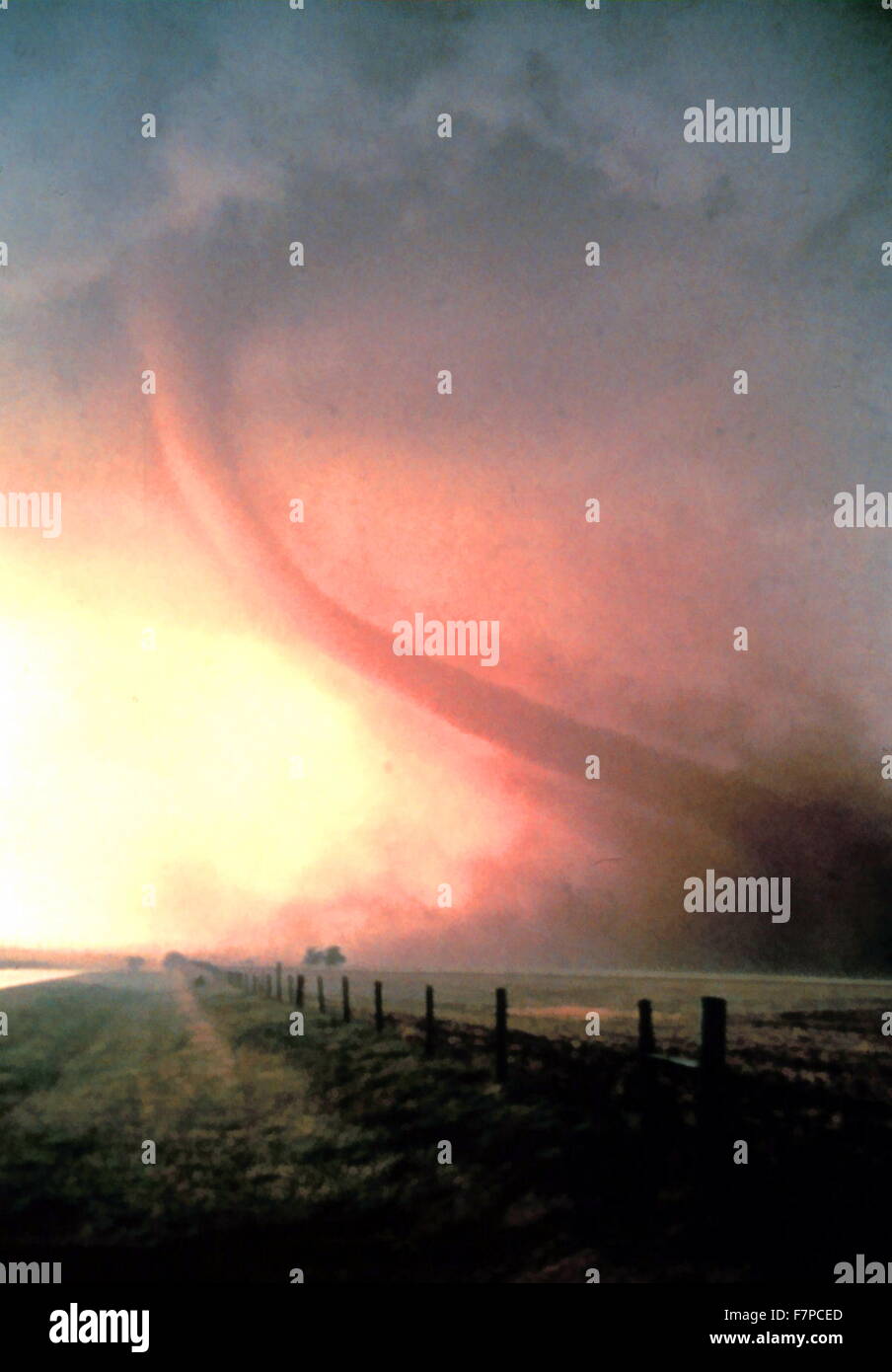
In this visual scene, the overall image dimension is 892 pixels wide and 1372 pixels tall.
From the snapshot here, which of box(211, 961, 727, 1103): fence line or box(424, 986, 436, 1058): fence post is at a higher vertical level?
box(211, 961, 727, 1103): fence line

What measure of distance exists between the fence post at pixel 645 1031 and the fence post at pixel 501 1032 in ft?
4.62

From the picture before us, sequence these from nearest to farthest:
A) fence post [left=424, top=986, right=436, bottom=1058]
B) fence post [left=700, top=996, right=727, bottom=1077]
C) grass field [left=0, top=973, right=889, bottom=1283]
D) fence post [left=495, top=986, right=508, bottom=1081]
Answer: fence post [left=700, top=996, right=727, bottom=1077], grass field [left=0, top=973, right=889, bottom=1283], fence post [left=495, top=986, right=508, bottom=1081], fence post [left=424, top=986, right=436, bottom=1058]

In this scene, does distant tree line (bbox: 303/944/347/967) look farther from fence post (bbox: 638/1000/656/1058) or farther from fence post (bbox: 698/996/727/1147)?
fence post (bbox: 698/996/727/1147)

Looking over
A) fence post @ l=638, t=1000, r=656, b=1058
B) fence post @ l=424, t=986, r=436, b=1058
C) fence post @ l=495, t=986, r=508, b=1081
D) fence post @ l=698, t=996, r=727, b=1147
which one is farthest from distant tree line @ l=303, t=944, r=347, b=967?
fence post @ l=698, t=996, r=727, b=1147

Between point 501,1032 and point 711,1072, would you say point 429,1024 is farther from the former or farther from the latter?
point 711,1072

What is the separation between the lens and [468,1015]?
22.4 feet

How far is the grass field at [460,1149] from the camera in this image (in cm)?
489

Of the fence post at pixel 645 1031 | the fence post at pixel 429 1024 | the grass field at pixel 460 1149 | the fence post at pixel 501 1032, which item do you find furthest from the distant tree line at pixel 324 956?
the fence post at pixel 645 1031

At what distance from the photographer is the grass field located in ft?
16.0

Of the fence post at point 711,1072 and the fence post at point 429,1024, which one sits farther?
the fence post at point 429,1024

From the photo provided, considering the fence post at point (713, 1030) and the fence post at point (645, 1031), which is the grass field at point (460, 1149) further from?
the fence post at point (713, 1030)

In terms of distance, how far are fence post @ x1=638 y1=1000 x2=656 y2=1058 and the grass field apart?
0.20 metres

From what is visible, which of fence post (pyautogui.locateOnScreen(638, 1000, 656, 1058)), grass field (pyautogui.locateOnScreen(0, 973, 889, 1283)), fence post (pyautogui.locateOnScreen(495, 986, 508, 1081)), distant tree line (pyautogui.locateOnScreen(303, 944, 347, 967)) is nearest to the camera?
grass field (pyautogui.locateOnScreen(0, 973, 889, 1283))
